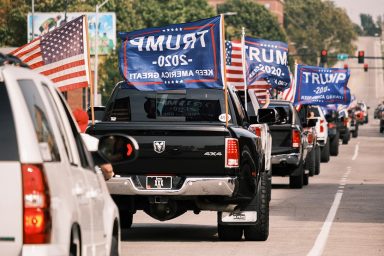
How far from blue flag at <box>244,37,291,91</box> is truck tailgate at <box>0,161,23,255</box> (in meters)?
24.7

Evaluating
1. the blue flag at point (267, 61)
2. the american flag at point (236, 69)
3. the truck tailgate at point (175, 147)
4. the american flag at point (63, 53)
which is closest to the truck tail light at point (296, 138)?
the american flag at point (236, 69)

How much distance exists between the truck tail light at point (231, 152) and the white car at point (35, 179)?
7.66 meters

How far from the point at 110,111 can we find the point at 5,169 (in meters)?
10.3

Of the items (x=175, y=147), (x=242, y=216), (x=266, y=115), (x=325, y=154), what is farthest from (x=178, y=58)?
(x=325, y=154)

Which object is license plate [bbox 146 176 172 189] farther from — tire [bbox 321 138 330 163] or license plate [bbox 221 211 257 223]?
tire [bbox 321 138 330 163]

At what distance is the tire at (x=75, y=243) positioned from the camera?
24.7ft

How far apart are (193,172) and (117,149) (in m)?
6.96

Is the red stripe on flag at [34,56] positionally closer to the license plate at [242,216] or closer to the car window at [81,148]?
the license plate at [242,216]

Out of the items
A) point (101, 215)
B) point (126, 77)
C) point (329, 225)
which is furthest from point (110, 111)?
point (101, 215)

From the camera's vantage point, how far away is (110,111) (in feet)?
57.3

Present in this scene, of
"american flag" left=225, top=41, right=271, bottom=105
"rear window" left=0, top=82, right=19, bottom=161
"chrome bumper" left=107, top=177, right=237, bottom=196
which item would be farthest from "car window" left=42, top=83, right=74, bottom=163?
"american flag" left=225, top=41, right=271, bottom=105

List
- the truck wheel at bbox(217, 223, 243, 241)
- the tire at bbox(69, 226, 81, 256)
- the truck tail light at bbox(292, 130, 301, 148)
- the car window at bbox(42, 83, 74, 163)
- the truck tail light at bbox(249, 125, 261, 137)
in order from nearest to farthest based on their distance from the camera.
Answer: the tire at bbox(69, 226, 81, 256), the car window at bbox(42, 83, 74, 163), the truck wheel at bbox(217, 223, 243, 241), the truck tail light at bbox(249, 125, 261, 137), the truck tail light at bbox(292, 130, 301, 148)

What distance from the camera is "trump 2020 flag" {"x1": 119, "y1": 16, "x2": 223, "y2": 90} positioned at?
56.3 feet

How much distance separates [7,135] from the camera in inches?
283
